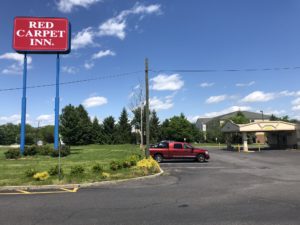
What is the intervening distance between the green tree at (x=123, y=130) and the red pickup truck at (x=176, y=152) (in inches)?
2377

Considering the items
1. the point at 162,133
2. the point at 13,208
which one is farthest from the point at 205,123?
the point at 13,208

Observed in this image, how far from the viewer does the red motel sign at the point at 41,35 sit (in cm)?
3055

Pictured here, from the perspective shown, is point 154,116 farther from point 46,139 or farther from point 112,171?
point 112,171

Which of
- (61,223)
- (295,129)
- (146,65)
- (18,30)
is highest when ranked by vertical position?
(18,30)

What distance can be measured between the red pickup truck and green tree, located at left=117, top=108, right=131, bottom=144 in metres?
60.4

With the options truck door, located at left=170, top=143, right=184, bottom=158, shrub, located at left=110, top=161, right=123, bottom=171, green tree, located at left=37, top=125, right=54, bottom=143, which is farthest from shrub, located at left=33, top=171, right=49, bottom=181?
green tree, located at left=37, top=125, right=54, bottom=143

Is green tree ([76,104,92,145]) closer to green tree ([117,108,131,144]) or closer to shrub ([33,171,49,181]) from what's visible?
green tree ([117,108,131,144])

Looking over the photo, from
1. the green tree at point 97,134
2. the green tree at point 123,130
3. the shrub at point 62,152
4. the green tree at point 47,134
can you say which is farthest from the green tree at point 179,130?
the shrub at point 62,152

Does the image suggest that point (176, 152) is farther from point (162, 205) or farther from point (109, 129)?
point (109, 129)

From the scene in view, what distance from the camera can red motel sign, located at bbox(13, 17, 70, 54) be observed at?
30547mm

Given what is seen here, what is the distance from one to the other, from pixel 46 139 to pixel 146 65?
11119 centimetres

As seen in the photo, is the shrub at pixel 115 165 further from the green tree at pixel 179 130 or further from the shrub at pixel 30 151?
the green tree at pixel 179 130

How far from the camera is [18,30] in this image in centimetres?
3062

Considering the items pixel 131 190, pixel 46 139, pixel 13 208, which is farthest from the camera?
pixel 46 139
